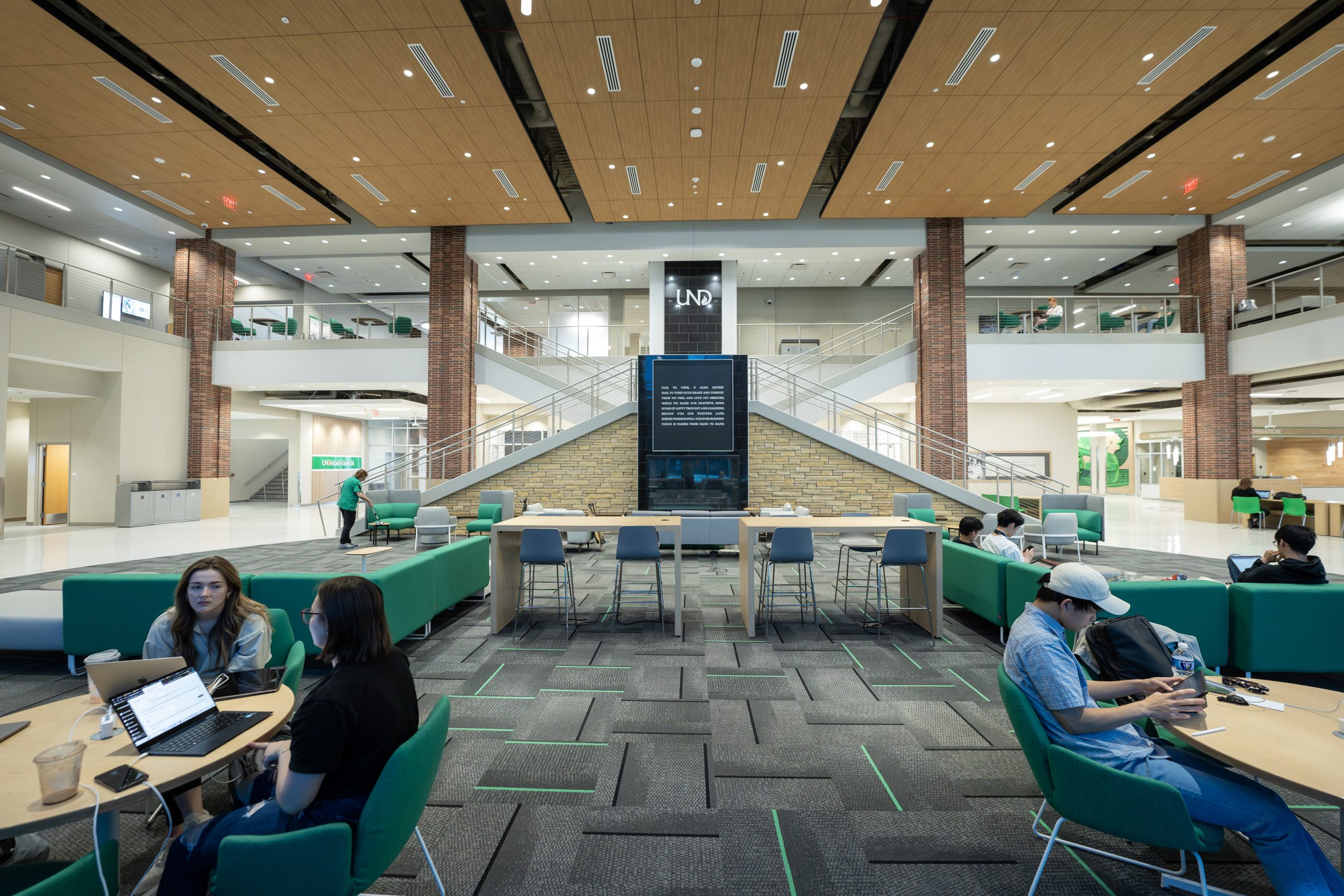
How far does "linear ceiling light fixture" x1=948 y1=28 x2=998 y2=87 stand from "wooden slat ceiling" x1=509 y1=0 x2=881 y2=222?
1350 mm

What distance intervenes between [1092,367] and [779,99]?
1022 centimetres

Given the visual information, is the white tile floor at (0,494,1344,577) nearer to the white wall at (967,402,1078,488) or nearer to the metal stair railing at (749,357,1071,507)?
the metal stair railing at (749,357,1071,507)

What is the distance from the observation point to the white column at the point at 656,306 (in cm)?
1442

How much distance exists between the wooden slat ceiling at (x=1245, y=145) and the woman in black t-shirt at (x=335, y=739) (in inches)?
469

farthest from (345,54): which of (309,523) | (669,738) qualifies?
(309,523)

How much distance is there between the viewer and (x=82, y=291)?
12594 mm

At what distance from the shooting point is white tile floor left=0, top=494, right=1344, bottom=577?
8617 millimetres

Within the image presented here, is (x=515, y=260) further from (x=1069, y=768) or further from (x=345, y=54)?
(x=1069, y=768)

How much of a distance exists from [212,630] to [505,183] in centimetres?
1061

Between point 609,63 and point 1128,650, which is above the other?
point 609,63

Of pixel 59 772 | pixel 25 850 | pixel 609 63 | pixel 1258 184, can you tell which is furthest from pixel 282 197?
pixel 1258 184

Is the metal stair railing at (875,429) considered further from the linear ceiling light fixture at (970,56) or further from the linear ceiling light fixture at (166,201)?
the linear ceiling light fixture at (166,201)

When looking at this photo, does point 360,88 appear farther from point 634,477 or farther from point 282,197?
point 634,477

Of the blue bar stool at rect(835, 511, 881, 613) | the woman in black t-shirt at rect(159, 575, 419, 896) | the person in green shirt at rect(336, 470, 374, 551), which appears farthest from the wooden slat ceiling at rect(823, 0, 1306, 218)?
the person in green shirt at rect(336, 470, 374, 551)
